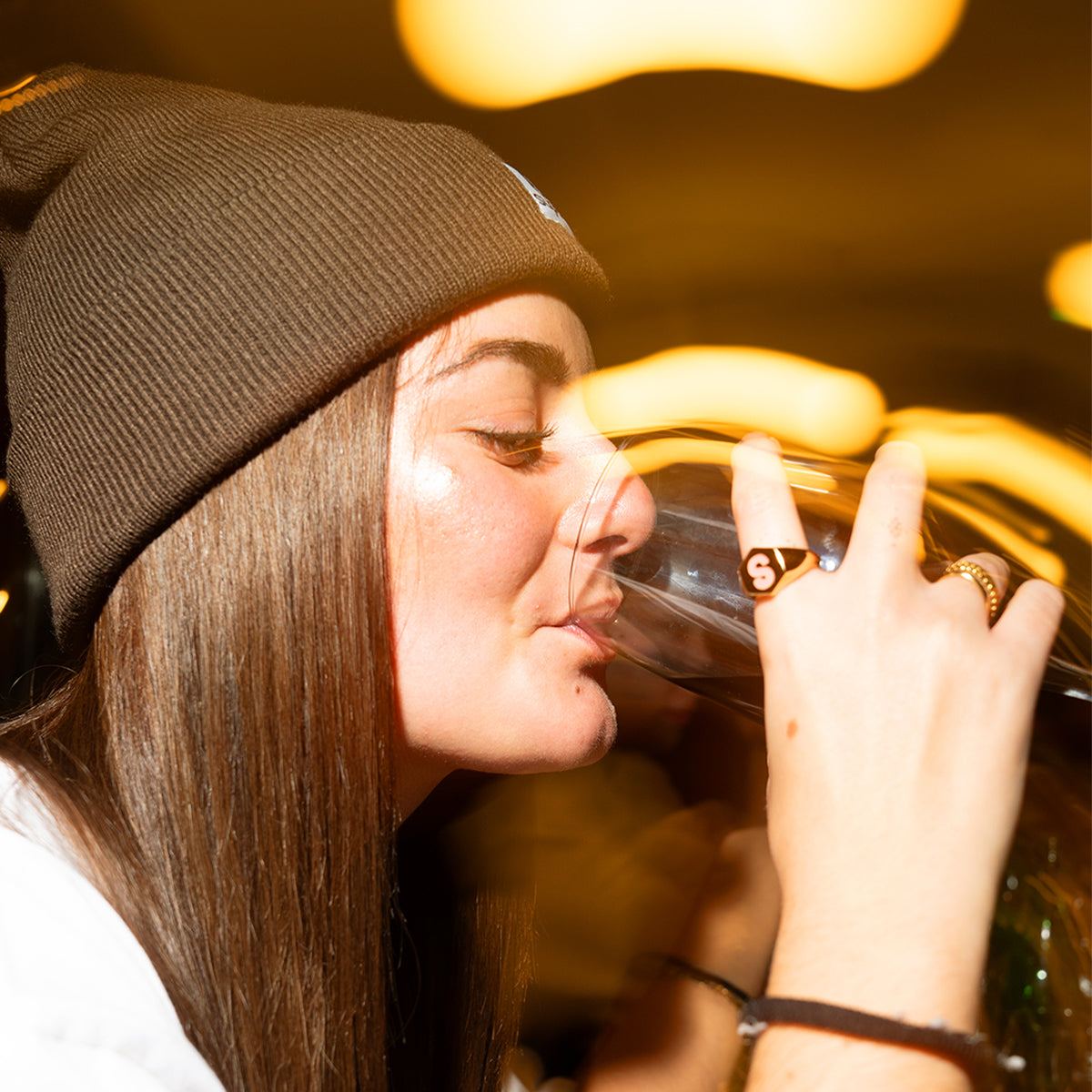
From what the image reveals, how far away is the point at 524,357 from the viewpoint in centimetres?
52

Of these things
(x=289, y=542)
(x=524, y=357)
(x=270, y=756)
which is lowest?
(x=270, y=756)

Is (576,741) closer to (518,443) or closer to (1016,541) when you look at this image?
(518,443)

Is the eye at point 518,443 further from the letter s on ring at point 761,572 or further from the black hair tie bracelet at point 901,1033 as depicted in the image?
the black hair tie bracelet at point 901,1033

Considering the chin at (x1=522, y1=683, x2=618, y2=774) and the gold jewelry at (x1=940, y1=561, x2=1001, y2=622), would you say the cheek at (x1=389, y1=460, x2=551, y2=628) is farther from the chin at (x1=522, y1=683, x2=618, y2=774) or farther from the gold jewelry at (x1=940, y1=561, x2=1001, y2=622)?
the gold jewelry at (x1=940, y1=561, x2=1001, y2=622)

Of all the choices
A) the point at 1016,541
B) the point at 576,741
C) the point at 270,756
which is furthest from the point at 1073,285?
the point at 270,756

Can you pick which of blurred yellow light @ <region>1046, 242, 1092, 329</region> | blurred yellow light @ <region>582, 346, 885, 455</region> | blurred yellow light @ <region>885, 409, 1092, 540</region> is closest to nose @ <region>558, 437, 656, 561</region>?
blurred yellow light @ <region>885, 409, 1092, 540</region>

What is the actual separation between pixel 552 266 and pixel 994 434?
661 mm

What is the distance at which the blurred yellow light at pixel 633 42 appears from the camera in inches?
32.9

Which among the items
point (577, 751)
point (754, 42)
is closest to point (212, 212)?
point (577, 751)

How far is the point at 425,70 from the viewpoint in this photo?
Answer: 85cm

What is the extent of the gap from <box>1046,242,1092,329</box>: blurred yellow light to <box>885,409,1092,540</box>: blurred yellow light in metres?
0.13

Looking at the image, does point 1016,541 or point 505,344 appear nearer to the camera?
point 505,344

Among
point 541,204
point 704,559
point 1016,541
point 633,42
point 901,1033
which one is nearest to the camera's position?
point 901,1033

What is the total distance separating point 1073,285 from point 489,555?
31.2 inches
